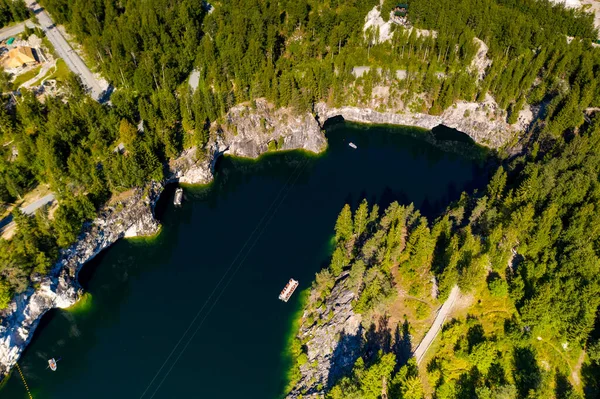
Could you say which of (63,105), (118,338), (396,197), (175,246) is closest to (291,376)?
(118,338)

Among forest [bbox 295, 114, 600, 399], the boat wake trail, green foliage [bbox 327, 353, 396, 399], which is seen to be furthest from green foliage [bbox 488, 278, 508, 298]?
the boat wake trail

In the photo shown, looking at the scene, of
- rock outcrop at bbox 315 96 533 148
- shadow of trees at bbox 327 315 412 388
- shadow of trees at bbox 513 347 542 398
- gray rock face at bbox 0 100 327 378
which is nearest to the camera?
shadow of trees at bbox 513 347 542 398

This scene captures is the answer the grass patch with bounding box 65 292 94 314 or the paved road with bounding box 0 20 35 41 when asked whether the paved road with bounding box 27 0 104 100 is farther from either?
the grass patch with bounding box 65 292 94 314

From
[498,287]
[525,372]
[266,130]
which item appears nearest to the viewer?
[525,372]

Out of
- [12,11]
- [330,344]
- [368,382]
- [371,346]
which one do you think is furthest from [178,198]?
[12,11]

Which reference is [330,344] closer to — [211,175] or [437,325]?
[437,325]
